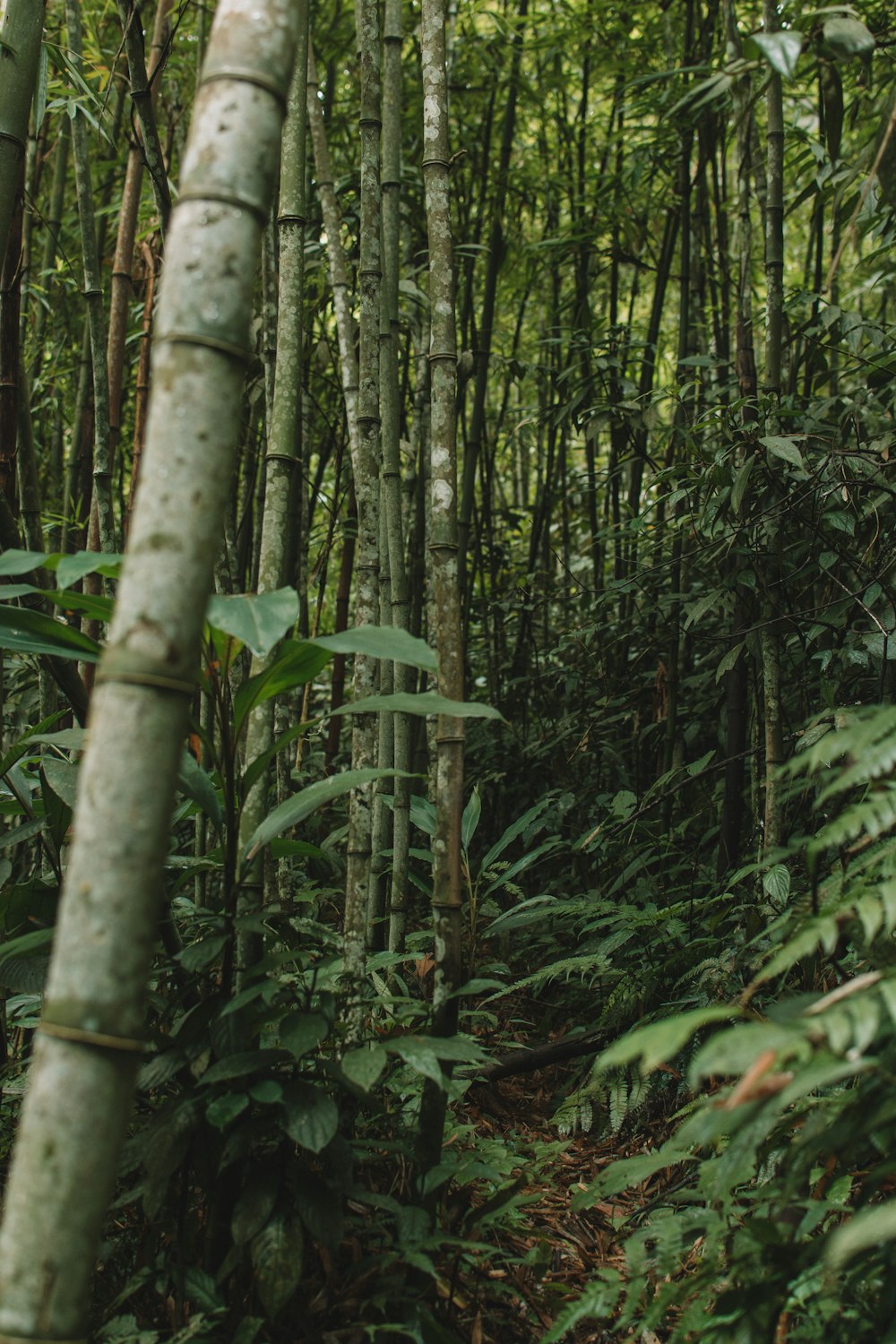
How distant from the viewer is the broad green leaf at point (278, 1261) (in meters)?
1.09

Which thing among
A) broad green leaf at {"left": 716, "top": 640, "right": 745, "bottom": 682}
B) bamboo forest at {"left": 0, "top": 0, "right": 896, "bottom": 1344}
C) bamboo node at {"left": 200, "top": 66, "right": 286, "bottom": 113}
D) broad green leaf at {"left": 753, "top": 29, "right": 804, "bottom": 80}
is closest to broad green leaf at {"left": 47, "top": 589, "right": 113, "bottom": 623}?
bamboo forest at {"left": 0, "top": 0, "right": 896, "bottom": 1344}

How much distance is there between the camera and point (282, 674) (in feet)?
3.98

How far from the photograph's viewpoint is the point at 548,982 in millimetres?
2623

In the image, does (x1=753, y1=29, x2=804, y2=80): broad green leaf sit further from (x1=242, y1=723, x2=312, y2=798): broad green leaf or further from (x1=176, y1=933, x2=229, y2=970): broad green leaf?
(x1=176, y1=933, x2=229, y2=970): broad green leaf

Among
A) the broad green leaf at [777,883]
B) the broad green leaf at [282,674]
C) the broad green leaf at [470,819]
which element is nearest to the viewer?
the broad green leaf at [282,674]

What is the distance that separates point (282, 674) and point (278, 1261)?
24.9 inches

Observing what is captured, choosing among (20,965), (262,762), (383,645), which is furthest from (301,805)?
(20,965)

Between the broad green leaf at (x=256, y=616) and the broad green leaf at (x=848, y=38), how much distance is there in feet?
3.12

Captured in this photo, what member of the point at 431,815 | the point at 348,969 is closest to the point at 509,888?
the point at 431,815

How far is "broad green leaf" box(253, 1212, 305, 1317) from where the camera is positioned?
3.57 feet

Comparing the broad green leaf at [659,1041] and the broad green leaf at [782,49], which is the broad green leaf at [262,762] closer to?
the broad green leaf at [659,1041]

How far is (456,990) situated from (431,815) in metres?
0.76

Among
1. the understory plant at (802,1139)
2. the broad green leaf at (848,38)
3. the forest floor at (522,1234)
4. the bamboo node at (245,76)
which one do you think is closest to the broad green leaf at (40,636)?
the bamboo node at (245,76)

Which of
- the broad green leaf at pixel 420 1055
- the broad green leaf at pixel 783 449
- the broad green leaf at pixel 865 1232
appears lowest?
the broad green leaf at pixel 865 1232
